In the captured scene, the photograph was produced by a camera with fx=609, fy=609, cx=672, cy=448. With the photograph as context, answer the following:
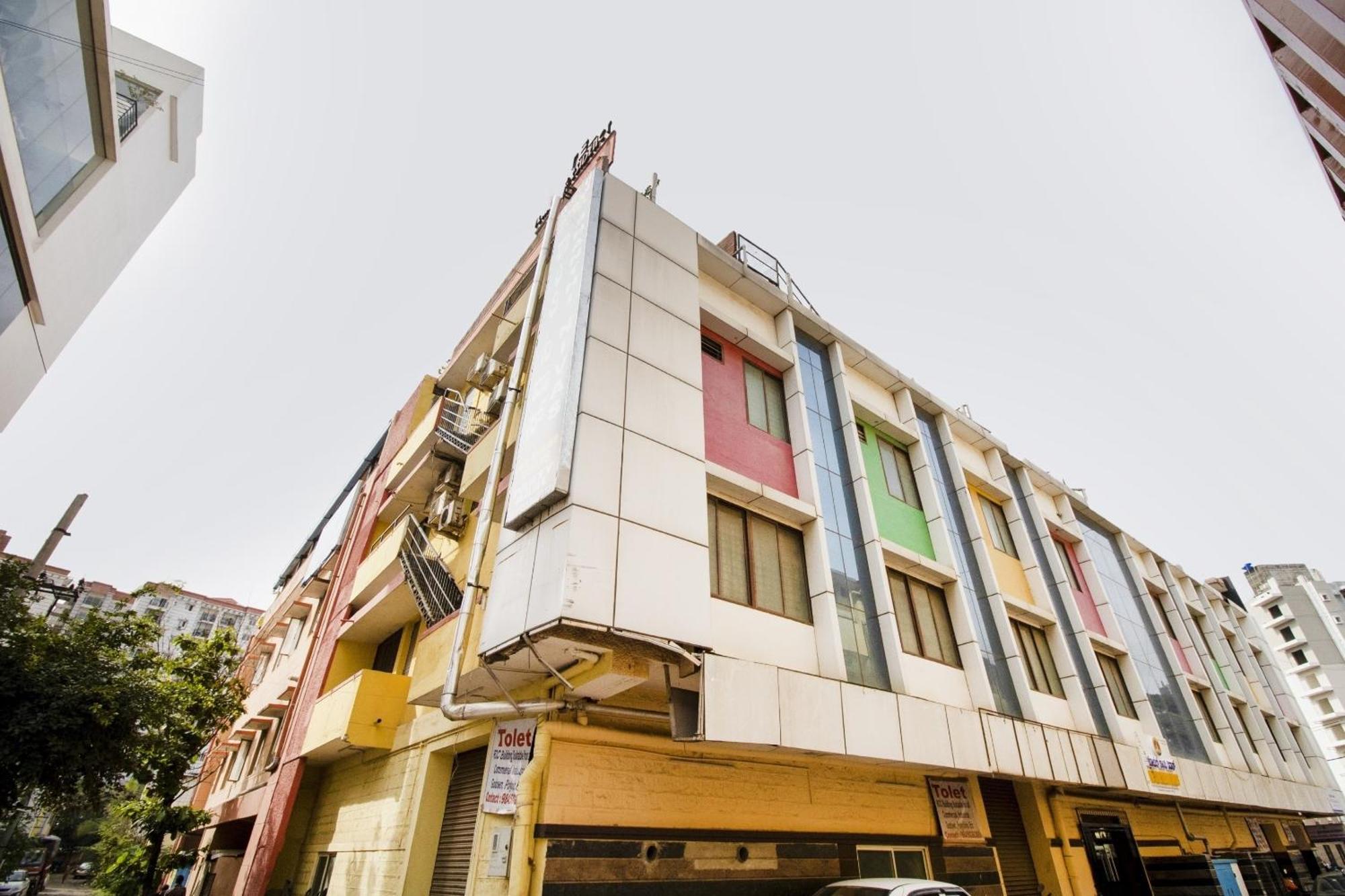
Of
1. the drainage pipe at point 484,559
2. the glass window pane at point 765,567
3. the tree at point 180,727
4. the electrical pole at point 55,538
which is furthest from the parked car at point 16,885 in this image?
the glass window pane at point 765,567

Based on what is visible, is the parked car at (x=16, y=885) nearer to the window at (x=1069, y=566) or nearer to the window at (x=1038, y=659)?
the window at (x=1038, y=659)

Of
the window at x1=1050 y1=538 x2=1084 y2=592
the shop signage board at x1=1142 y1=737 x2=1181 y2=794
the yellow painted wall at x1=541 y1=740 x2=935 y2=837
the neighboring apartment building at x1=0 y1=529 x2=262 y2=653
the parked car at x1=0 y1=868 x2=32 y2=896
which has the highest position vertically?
the neighboring apartment building at x1=0 y1=529 x2=262 y2=653

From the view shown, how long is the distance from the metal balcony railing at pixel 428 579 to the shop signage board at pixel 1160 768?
15.3 metres

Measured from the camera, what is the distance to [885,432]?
15406 mm

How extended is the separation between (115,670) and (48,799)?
9.05 ft

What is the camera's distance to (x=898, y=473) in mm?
14852

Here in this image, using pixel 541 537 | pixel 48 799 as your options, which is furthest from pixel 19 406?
pixel 541 537

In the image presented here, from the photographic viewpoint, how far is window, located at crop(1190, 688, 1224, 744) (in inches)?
749

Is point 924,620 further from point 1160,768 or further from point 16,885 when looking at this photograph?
point 16,885

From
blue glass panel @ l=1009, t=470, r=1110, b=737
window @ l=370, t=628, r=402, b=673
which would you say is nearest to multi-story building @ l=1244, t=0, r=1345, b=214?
blue glass panel @ l=1009, t=470, r=1110, b=737

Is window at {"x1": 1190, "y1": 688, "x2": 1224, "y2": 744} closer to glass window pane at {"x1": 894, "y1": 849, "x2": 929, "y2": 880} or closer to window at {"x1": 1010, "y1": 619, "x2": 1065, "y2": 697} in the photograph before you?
window at {"x1": 1010, "y1": 619, "x2": 1065, "y2": 697}

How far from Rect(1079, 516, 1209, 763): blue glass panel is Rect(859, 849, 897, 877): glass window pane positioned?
439 inches

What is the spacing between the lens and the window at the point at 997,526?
16531mm

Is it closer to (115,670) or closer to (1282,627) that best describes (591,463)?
(115,670)
